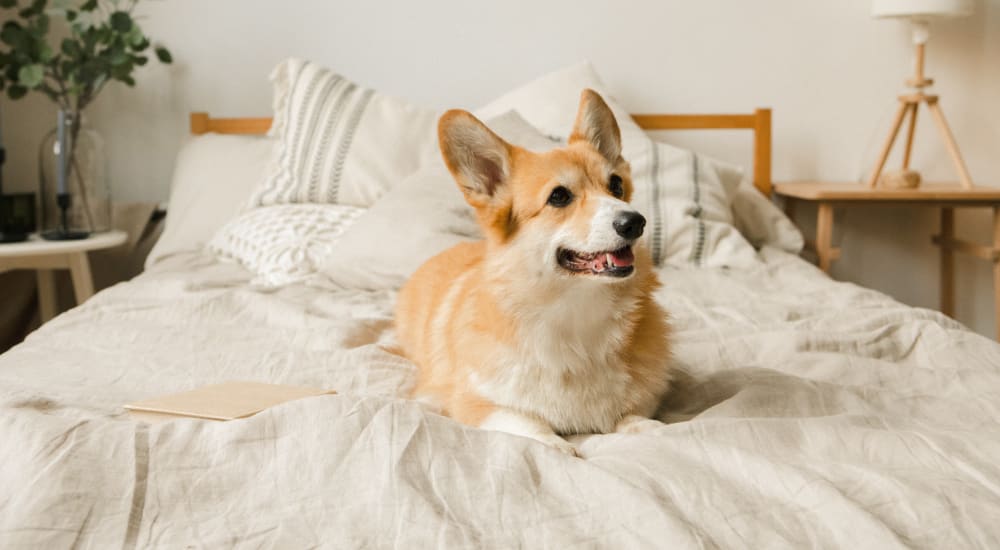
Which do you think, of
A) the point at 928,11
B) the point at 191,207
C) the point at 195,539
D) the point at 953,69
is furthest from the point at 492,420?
the point at 953,69

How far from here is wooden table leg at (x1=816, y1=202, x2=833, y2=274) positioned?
8.96 feet

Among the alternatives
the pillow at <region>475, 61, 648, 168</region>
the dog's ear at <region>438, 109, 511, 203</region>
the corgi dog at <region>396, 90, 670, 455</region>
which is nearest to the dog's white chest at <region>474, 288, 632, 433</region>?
the corgi dog at <region>396, 90, 670, 455</region>

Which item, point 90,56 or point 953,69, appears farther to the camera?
point 953,69

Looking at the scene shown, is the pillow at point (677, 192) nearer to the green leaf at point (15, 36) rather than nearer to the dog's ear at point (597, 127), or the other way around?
the dog's ear at point (597, 127)

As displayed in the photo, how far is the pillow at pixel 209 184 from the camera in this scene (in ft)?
9.26

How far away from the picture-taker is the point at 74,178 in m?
2.92

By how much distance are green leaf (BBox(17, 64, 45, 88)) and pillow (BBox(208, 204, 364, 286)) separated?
78 centimetres

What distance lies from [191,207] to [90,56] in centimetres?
59

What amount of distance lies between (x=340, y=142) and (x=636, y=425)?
1.81 m

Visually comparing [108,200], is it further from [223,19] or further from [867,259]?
[867,259]

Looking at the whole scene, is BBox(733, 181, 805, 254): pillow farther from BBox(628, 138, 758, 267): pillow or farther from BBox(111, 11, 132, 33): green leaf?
BBox(111, 11, 132, 33): green leaf

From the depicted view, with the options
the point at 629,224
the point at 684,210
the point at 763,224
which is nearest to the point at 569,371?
the point at 629,224

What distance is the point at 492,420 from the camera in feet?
3.96

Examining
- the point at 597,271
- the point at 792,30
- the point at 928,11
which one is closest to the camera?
the point at 597,271
